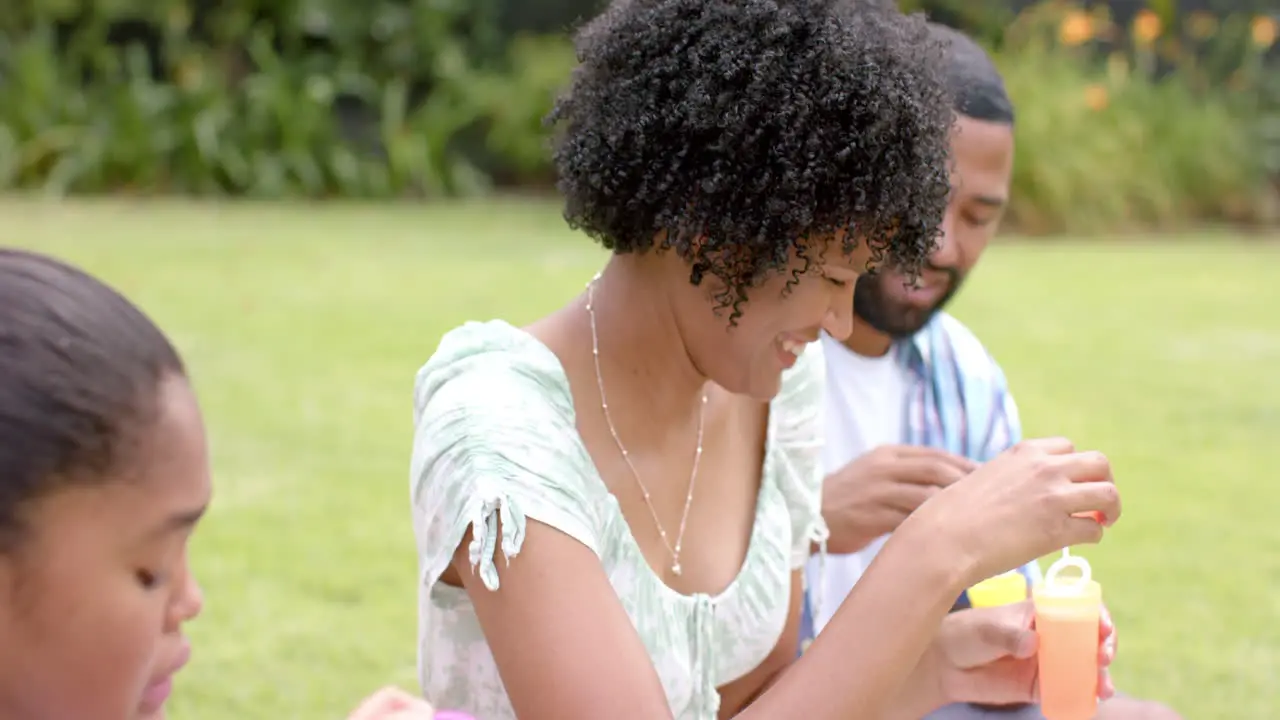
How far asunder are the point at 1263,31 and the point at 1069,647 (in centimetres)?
1005

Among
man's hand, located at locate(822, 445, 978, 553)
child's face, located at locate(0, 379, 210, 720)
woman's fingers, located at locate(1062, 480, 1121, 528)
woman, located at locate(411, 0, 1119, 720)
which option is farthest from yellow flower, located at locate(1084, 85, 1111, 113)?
child's face, located at locate(0, 379, 210, 720)

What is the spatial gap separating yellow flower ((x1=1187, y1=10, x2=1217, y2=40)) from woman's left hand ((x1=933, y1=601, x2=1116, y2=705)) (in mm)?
10122

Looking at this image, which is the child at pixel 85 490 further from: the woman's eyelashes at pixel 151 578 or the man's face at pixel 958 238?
the man's face at pixel 958 238

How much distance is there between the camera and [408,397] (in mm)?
5766

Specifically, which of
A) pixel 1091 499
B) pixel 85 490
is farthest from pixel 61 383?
pixel 1091 499

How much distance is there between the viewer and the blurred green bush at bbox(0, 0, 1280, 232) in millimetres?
10609

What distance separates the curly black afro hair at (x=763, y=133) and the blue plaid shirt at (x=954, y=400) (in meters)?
0.80

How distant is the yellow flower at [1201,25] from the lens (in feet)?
37.1

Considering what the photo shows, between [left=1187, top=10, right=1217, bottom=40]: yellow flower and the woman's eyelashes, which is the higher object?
the woman's eyelashes

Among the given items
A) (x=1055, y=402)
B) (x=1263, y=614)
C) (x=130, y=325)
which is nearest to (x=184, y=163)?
(x=1055, y=402)

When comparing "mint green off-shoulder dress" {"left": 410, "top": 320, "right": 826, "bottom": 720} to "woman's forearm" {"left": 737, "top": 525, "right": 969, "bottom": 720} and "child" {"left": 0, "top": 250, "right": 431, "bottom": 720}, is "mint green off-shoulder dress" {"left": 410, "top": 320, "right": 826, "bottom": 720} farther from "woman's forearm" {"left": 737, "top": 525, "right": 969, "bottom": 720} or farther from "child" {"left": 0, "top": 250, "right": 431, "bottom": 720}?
"child" {"left": 0, "top": 250, "right": 431, "bottom": 720}

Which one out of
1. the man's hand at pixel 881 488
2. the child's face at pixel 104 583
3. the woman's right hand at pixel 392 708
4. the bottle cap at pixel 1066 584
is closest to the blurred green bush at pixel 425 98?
the man's hand at pixel 881 488

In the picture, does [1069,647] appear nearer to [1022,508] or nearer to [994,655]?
[994,655]

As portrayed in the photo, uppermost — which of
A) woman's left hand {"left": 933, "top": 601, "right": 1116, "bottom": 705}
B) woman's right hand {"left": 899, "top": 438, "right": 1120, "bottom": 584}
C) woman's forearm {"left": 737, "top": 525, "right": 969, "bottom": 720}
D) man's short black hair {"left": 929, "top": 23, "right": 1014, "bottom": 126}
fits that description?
man's short black hair {"left": 929, "top": 23, "right": 1014, "bottom": 126}
